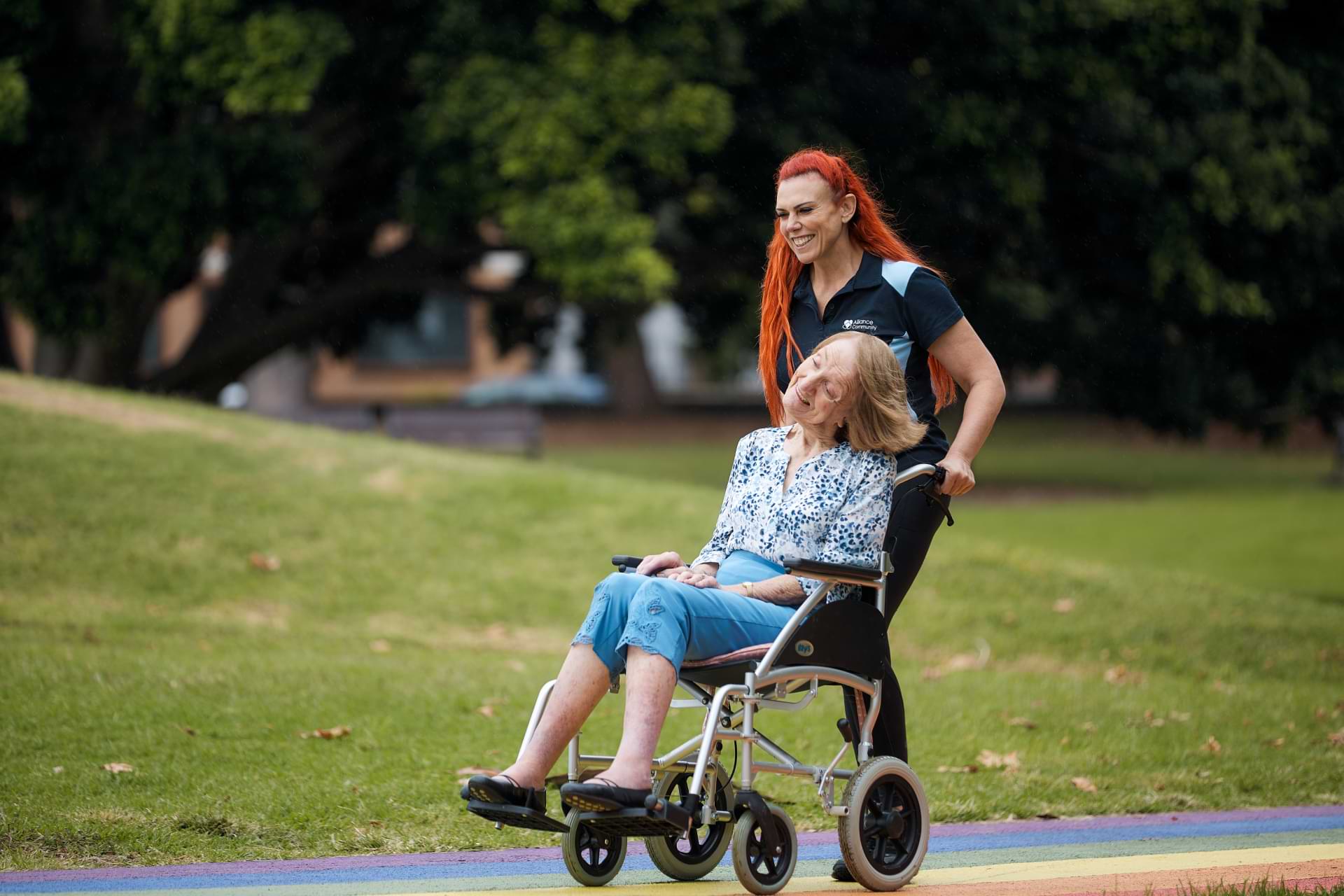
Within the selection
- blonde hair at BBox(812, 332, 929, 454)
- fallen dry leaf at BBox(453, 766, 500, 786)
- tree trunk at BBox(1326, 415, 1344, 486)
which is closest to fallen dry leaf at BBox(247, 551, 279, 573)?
fallen dry leaf at BBox(453, 766, 500, 786)

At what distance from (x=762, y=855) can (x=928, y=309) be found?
1.63 metres

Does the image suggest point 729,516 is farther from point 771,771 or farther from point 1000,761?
point 1000,761

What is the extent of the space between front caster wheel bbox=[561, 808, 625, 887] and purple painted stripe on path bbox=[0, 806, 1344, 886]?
1.76 feet

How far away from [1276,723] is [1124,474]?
22891mm

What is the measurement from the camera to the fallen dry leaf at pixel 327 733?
707cm

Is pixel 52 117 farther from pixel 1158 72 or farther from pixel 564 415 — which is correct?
pixel 564 415

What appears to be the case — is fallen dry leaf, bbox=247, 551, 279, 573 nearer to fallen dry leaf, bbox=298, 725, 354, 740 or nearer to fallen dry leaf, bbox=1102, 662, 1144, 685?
fallen dry leaf, bbox=298, 725, 354, 740

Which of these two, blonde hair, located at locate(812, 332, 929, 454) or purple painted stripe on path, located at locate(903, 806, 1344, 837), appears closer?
blonde hair, located at locate(812, 332, 929, 454)

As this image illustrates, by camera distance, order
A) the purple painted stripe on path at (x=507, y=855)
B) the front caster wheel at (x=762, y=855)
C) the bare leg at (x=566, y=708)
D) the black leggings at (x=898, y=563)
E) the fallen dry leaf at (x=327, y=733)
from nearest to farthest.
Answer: the bare leg at (x=566, y=708), the front caster wheel at (x=762, y=855), the purple painted stripe on path at (x=507, y=855), the black leggings at (x=898, y=563), the fallen dry leaf at (x=327, y=733)

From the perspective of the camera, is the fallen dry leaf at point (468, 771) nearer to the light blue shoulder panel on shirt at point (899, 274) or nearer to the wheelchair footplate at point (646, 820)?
the wheelchair footplate at point (646, 820)

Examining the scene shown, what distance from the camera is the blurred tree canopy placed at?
17.6 meters

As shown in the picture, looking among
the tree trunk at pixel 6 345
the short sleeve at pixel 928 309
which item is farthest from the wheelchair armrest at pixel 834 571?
the tree trunk at pixel 6 345

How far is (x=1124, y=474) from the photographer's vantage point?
30688 mm

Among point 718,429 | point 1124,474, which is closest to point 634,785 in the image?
point 1124,474
